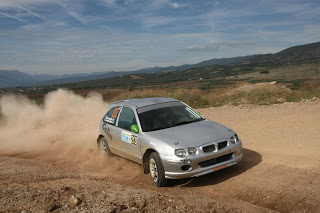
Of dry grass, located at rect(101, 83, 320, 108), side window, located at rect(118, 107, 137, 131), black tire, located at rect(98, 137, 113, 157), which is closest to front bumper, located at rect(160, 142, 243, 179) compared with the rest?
side window, located at rect(118, 107, 137, 131)

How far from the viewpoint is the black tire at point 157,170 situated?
584 cm

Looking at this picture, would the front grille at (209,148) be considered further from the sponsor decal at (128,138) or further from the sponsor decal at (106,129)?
the sponsor decal at (106,129)

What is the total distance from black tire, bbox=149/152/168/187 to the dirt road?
13 centimetres

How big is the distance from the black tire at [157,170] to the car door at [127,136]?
55cm

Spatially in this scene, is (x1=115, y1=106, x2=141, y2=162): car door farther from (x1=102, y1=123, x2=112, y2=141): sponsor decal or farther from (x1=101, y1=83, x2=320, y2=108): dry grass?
(x1=101, y1=83, x2=320, y2=108): dry grass

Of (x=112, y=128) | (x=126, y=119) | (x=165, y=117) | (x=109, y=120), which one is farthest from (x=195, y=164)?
(x=109, y=120)

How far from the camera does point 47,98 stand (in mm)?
16672

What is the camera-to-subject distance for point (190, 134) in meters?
6.10

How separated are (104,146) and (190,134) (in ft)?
10.4

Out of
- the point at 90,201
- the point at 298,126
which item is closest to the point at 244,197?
the point at 90,201

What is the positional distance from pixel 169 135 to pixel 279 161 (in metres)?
2.55

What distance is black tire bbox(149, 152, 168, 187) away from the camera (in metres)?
5.84

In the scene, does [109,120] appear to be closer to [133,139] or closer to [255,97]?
[133,139]

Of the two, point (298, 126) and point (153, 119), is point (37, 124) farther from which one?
point (298, 126)
